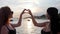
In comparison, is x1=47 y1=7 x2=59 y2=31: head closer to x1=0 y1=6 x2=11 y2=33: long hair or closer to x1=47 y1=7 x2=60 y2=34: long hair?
x1=47 y1=7 x2=60 y2=34: long hair

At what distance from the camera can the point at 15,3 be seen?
1.71 metres

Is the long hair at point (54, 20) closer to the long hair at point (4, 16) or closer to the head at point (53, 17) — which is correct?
the head at point (53, 17)

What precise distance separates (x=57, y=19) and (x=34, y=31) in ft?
2.20

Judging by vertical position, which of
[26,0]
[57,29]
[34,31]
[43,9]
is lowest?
[34,31]

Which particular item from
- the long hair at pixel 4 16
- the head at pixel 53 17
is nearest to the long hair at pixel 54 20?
the head at pixel 53 17

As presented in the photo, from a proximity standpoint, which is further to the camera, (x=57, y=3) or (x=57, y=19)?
(x=57, y=3)

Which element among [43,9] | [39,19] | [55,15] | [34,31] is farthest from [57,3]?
[55,15]

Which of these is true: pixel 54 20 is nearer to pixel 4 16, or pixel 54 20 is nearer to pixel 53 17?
pixel 53 17

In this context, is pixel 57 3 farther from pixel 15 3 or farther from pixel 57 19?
pixel 57 19

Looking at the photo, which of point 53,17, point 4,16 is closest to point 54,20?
point 53,17

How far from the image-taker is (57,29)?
42.0 inches

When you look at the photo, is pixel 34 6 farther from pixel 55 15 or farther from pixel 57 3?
pixel 55 15

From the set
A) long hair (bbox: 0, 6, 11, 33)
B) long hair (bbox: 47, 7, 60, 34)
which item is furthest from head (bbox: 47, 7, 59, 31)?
long hair (bbox: 0, 6, 11, 33)

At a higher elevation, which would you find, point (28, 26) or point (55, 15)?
point (55, 15)
